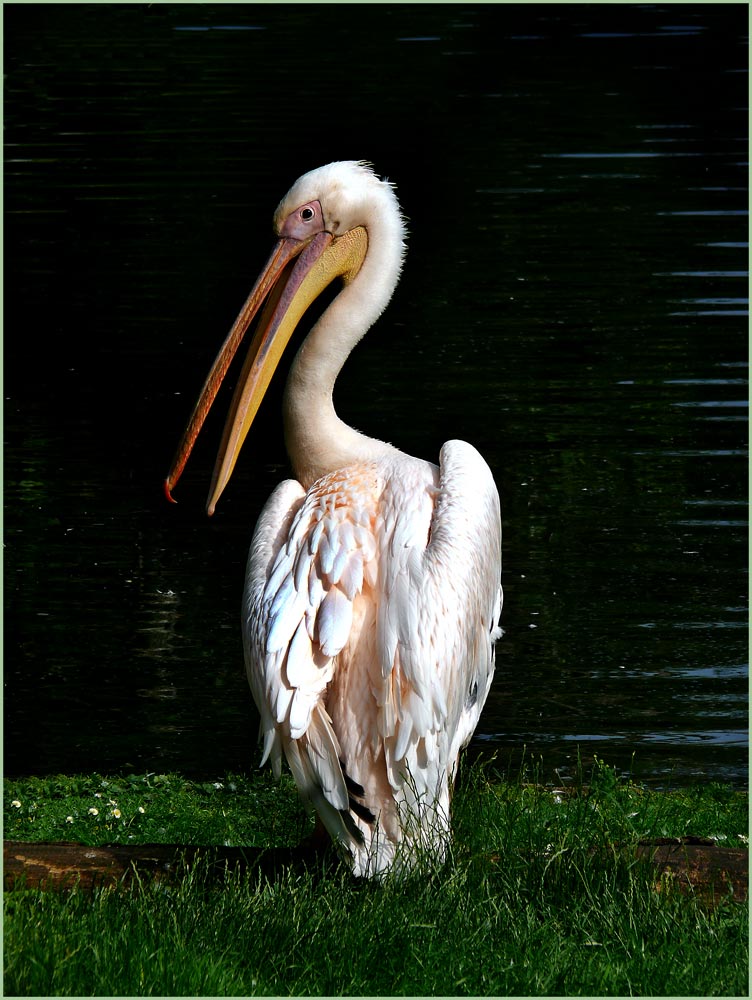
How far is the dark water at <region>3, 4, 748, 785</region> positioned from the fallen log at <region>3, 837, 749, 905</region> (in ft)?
6.35

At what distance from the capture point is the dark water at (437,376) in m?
7.34

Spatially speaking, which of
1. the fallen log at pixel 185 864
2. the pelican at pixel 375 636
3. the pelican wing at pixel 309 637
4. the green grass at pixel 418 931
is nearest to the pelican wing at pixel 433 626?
the pelican at pixel 375 636

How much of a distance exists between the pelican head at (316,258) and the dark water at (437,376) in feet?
6.65

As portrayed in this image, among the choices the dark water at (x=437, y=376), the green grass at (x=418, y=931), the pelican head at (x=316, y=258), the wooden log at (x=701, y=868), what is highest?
the pelican head at (x=316, y=258)

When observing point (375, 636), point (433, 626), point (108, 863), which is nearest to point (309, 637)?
point (375, 636)

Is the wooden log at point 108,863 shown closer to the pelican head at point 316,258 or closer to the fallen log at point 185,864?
the fallen log at point 185,864

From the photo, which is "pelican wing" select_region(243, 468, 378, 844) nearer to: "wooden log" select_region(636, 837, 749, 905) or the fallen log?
the fallen log

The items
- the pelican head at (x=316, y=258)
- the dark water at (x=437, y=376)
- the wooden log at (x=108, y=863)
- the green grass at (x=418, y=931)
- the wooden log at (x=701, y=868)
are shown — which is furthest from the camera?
the dark water at (x=437, y=376)

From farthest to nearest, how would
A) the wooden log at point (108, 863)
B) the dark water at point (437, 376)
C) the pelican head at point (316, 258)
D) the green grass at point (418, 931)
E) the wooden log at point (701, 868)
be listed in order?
the dark water at point (437, 376)
the pelican head at point (316, 258)
the wooden log at point (108, 863)
the wooden log at point (701, 868)
the green grass at point (418, 931)

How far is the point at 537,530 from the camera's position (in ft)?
29.1

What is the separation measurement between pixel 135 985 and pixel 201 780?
280 centimetres

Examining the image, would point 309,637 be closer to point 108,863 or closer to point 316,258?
point 108,863

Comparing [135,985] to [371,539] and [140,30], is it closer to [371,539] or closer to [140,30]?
[371,539]

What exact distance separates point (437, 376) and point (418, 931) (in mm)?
7498
